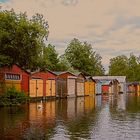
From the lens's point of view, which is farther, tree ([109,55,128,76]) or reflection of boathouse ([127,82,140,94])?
tree ([109,55,128,76])

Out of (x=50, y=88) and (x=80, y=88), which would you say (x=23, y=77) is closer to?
(x=50, y=88)

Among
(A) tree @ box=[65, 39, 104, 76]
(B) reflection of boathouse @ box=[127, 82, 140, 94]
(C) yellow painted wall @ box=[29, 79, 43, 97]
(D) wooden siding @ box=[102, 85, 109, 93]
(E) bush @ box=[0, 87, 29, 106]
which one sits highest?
(A) tree @ box=[65, 39, 104, 76]

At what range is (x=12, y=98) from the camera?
129 feet

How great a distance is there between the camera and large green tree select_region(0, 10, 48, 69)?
3506cm

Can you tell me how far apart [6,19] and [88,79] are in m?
42.0

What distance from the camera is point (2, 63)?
35.6 metres

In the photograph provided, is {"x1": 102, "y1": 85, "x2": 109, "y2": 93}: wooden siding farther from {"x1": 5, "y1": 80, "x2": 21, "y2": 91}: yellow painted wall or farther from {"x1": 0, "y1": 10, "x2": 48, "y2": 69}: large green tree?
{"x1": 0, "y1": 10, "x2": 48, "y2": 69}: large green tree

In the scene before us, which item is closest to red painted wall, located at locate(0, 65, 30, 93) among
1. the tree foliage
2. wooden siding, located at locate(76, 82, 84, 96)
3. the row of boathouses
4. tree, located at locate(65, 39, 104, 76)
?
the row of boathouses

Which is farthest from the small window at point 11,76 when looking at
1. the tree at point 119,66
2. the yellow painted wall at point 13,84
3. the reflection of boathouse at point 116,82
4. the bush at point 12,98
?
the tree at point 119,66

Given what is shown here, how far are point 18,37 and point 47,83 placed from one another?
64.8ft

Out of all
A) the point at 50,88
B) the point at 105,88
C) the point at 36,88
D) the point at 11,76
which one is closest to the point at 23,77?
the point at 11,76

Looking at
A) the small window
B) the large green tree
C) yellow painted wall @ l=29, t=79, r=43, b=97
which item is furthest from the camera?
yellow painted wall @ l=29, t=79, r=43, b=97

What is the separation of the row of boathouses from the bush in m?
1.26

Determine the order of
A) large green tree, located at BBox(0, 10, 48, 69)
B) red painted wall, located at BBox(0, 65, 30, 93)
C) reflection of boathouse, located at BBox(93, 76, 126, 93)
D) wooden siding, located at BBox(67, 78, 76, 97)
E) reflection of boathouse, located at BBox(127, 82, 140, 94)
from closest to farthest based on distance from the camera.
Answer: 1. large green tree, located at BBox(0, 10, 48, 69)
2. red painted wall, located at BBox(0, 65, 30, 93)
3. wooden siding, located at BBox(67, 78, 76, 97)
4. reflection of boathouse, located at BBox(93, 76, 126, 93)
5. reflection of boathouse, located at BBox(127, 82, 140, 94)
